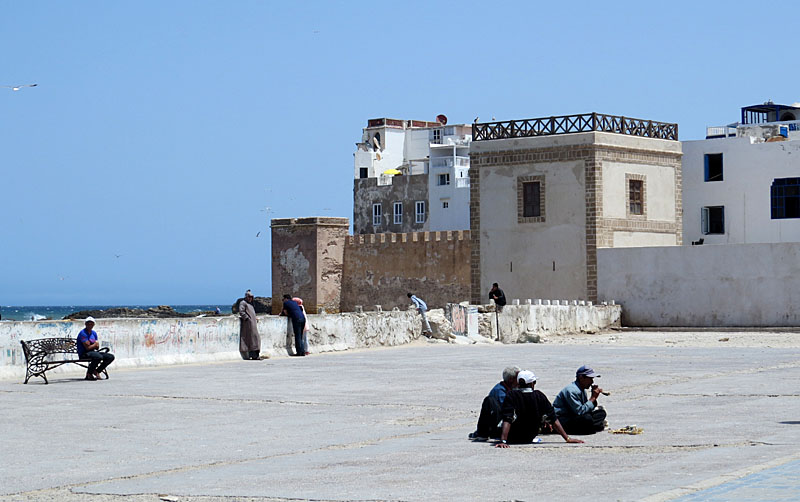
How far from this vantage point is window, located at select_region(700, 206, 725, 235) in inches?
1626

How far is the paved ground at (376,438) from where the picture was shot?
8.23 meters

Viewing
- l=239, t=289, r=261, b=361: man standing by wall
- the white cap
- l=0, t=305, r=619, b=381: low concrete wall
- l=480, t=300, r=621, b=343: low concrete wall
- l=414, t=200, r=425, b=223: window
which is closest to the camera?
the white cap

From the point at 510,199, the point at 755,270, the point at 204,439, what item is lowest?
the point at 204,439

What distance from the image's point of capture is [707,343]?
92.4ft

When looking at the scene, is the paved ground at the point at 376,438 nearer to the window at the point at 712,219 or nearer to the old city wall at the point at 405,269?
the window at the point at 712,219

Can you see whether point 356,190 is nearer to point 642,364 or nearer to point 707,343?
point 707,343

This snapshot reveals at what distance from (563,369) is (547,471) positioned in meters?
10.3

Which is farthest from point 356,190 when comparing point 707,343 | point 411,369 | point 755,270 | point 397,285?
point 411,369

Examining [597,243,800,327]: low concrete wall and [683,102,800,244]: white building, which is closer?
[597,243,800,327]: low concrete wall

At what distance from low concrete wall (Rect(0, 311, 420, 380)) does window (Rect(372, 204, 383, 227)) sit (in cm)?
4633

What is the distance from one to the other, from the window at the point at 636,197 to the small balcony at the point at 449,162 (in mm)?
35039

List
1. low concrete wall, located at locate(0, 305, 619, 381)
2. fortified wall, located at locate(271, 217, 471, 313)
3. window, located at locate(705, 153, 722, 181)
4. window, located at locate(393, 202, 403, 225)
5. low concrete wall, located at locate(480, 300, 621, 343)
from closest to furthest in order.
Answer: low concrete wall, located at locate(0, 305, 619, 381)
low concrete wall, located at locate(480, 300, 621, 343)
window, located at locate(705, 153, 722, 181)
fortified wall, located at locate(271, 217, 471, 313)
window, located at locate(393, 202, 403, 225)

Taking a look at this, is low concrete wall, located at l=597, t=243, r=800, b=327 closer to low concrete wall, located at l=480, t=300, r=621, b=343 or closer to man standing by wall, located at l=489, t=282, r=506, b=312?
low concrete wall, located at l=480, t=300, r=621, b=343

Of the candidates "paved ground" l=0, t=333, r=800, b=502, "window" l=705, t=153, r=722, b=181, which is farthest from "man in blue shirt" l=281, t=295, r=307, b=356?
"window" l=705, t=153, r=722, b=181
